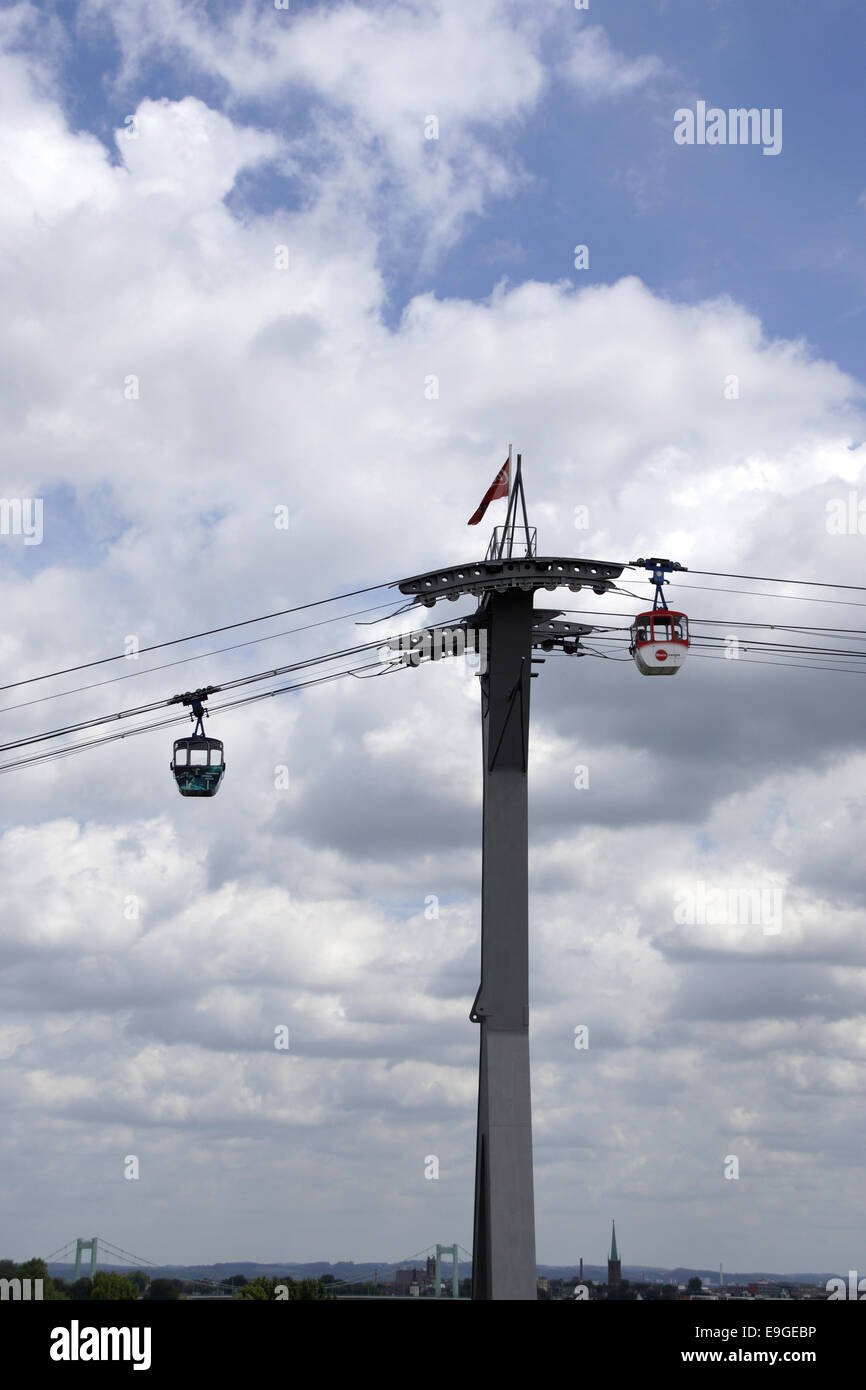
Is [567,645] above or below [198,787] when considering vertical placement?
above

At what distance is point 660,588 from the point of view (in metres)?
43.9

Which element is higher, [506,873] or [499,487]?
[499,487]

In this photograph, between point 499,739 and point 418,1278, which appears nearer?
point 499,739

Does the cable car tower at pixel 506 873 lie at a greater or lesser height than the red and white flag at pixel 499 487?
lesser

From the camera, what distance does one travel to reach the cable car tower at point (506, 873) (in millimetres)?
43156

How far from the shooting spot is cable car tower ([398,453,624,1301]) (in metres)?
43.2

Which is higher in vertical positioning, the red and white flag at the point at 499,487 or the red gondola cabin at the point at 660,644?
the red and white flag at the point at 499,487

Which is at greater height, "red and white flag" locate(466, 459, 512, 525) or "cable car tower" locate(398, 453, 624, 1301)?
"red and white flag" locate(466, 459, 512, 525)

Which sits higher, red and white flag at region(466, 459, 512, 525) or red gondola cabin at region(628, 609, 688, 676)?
red and white flag at region(466, 459, 512, 525)

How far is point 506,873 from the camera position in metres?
44.8
